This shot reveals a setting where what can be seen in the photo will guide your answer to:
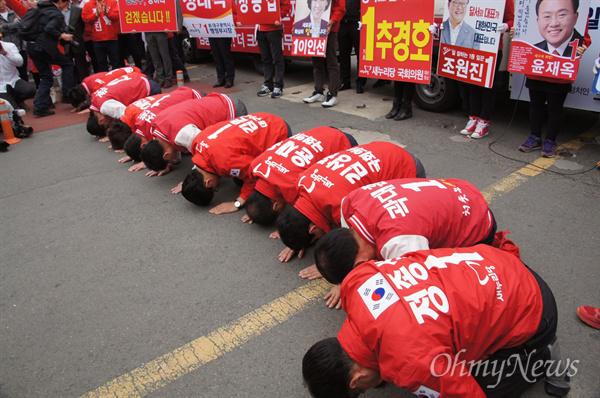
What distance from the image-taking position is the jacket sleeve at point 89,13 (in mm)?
7574

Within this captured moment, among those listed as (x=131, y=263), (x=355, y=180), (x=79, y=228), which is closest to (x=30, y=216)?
(x=79, y=228)

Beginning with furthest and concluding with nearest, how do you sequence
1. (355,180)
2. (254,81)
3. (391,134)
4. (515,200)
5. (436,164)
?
(254,81) < (391,134) < (436,164) < (515,200) < (355,180)

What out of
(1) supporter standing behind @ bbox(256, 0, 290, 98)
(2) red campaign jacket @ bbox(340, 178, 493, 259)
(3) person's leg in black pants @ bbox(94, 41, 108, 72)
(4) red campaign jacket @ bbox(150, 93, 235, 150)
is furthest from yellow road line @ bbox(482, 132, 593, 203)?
(3) person's leg in black pants @ bbox(94, 41, 108, 72)

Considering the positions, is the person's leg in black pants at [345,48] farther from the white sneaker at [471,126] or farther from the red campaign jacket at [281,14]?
the white sneaker at [471,126]

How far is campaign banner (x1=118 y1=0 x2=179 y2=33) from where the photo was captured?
7.56 meters

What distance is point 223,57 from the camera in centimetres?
766

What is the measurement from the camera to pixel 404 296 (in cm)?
173

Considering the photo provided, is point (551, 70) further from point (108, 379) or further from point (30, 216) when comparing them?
point (30, 216)

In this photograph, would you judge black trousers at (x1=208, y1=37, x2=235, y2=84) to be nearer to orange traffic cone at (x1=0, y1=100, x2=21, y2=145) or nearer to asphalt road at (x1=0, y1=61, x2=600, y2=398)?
orange traffic cone at (x1=0, y1=100, x2=21, y2=145)

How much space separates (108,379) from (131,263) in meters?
1.08

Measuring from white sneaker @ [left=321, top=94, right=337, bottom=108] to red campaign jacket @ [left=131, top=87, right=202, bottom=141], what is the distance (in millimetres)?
2002

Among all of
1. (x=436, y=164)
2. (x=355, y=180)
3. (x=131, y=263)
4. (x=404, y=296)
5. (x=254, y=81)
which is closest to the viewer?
(x=404, y=296)

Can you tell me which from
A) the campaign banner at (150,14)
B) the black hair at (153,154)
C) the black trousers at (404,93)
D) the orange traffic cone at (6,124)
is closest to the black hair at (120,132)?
the black hair at (153,154)

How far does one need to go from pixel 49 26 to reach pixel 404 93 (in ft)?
17.9
